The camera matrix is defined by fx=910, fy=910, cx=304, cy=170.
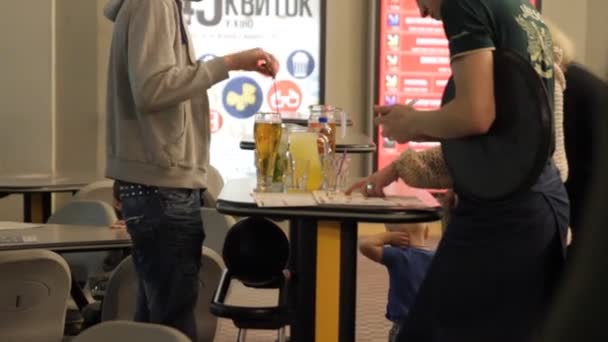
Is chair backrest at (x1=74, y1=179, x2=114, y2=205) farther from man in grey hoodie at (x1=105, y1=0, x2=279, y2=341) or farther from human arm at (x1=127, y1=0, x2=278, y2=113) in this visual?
human arm at (x1=127, y1=0, x2=278, y2=113)

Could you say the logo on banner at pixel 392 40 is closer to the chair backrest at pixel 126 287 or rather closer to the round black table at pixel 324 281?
the chair backrest at pixel 126 287

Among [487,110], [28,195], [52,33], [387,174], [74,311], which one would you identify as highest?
[52,33]

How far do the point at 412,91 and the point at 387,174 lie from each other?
5.38m

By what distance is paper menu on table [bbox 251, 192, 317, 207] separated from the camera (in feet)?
6.14

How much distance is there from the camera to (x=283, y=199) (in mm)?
1973

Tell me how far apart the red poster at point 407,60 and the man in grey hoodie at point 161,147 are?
15.8ft

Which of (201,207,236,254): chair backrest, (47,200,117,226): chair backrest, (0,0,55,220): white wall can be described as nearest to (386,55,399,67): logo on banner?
(0,0,55,220): white wall

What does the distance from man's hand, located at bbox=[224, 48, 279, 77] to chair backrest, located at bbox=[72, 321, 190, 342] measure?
0.96m

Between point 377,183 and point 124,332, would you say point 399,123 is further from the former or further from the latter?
point 124,332

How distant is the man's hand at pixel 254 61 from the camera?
7.63 feet

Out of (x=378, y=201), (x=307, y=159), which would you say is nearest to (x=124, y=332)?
(x=378, y=201)

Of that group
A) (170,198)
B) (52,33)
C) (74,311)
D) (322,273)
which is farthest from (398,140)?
(52,33)

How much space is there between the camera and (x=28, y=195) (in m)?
4.75

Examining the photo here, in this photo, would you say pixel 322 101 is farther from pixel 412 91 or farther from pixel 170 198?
pixel 170 198
